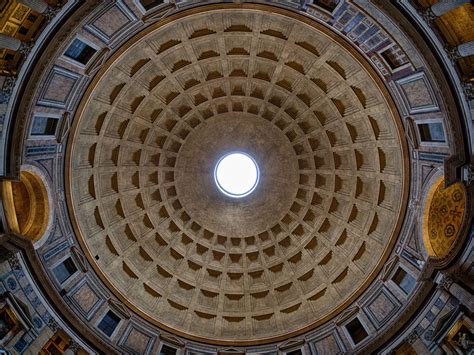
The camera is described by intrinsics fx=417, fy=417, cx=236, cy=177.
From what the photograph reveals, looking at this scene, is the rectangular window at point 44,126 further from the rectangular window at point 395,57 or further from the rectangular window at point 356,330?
the rectangular window at point 356,330

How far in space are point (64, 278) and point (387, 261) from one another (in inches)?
827

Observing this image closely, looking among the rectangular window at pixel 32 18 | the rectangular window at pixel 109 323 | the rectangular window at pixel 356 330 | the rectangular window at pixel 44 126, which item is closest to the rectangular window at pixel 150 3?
the rectangular window at pixel 32 18

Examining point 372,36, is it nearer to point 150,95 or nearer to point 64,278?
point 150,95

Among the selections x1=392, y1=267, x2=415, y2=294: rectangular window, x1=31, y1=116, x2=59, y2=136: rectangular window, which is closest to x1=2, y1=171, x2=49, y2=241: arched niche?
x1=31, y1=116, x2=59, y2=136: rectangular window

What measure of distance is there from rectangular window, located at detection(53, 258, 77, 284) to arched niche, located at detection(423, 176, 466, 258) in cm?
2201

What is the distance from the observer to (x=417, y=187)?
83.7ft

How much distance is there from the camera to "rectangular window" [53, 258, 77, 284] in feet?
84.6

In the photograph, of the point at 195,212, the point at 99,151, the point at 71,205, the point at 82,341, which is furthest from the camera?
the point at 195,212

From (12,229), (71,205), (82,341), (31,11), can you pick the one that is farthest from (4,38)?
(82,341)

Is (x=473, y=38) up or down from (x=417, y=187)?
up

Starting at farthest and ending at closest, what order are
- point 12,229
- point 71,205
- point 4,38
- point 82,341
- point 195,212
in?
point 195,212 → point 71,205 → point 82,341 → point 12,229 → point 4,38

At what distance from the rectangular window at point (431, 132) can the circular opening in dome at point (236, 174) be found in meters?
15.1

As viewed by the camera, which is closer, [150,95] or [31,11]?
[31,11]

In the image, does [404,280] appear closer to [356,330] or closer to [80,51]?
[356,330]
